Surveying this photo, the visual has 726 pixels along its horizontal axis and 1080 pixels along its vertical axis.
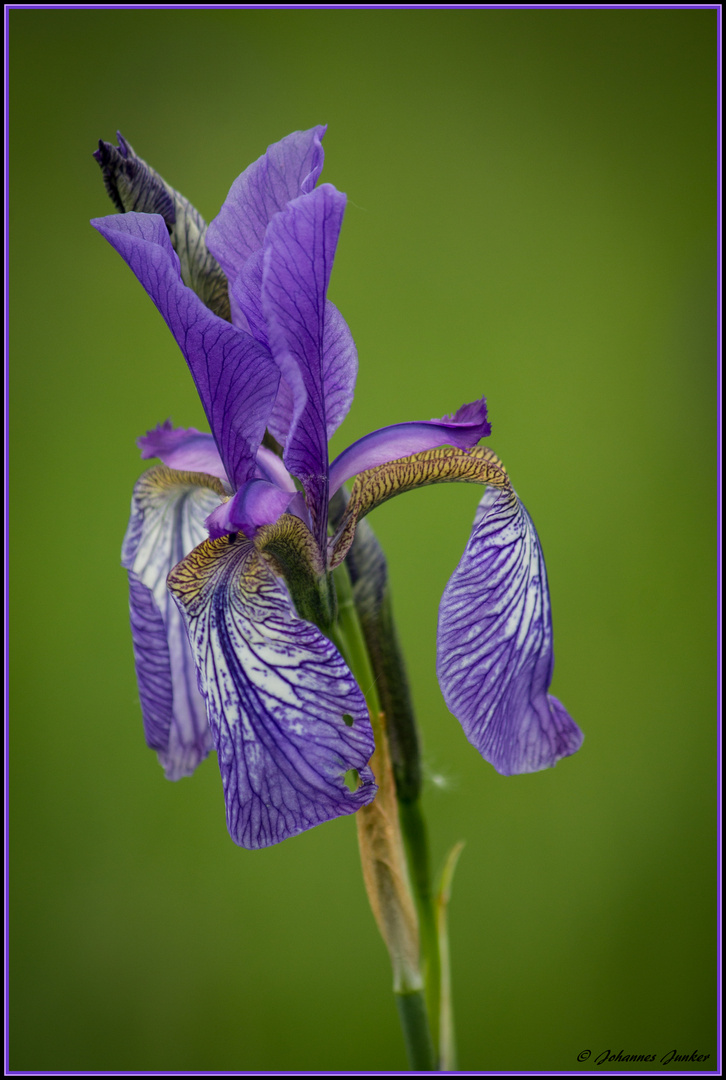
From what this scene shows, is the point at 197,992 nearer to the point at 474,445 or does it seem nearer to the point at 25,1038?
the point at 25,1038

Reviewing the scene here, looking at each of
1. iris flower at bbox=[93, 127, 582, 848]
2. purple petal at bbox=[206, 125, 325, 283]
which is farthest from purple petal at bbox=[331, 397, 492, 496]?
purple petal at bbox=[206, 125, 325, 283]

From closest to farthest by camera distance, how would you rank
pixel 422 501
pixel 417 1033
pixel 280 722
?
1. pixel 280 722
2. pixel 417 1033
3. pixel 422 501

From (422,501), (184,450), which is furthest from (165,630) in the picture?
(422,501)

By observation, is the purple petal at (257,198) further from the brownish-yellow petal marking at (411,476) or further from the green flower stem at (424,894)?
the green flower stem at (424,894)

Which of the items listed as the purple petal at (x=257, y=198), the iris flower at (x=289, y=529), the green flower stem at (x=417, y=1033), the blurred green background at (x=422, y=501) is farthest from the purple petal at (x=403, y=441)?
the blurred green background at (x=422, y=501)

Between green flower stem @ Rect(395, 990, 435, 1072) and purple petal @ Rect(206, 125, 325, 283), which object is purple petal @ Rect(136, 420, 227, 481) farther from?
green flower stem @ Rect(395, 990, 435, 1072)

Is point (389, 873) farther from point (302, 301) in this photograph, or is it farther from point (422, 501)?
point (422, 501)
